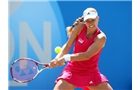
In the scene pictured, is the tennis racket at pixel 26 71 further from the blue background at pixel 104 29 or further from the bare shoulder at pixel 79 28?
the blue background at pixel 104 29

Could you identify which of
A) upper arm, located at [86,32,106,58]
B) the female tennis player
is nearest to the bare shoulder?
the female tennis player

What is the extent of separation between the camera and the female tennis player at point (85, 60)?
10.2 ft

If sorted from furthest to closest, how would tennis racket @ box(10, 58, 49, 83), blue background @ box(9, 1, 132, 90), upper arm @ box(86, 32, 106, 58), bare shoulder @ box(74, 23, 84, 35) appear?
1. blue background @ box(9, 1, 132, 90)
2. tennis racket @ box(10, 58, 49, 83)
3. bare shoulder @ box(74, 23, 84, 35)
4. upper arm @ box(86, 32, 106, 58)

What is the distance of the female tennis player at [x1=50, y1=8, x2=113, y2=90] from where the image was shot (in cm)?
311

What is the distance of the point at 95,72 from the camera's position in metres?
3.23

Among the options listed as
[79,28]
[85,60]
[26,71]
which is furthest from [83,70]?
[26,71]

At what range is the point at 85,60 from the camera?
3199mm

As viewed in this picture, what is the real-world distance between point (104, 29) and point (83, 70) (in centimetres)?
166

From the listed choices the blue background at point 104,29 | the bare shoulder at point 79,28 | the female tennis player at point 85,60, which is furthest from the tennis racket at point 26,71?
the blue background at point 104,29

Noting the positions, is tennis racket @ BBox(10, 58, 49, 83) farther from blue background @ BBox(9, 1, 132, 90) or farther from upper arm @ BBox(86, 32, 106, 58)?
blue background @ BBox(9, 1, 132, 90)

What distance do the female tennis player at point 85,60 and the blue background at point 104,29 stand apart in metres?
1.50

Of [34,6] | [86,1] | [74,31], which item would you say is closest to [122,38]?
[86,1]

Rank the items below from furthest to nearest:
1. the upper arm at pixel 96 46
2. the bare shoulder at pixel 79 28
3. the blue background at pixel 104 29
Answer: the blue background at pixel 104 29 → the bare shoulder at pixel 79 28 → the upper arm at pixel 96 46

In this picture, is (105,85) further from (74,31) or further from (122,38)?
(122,38)
